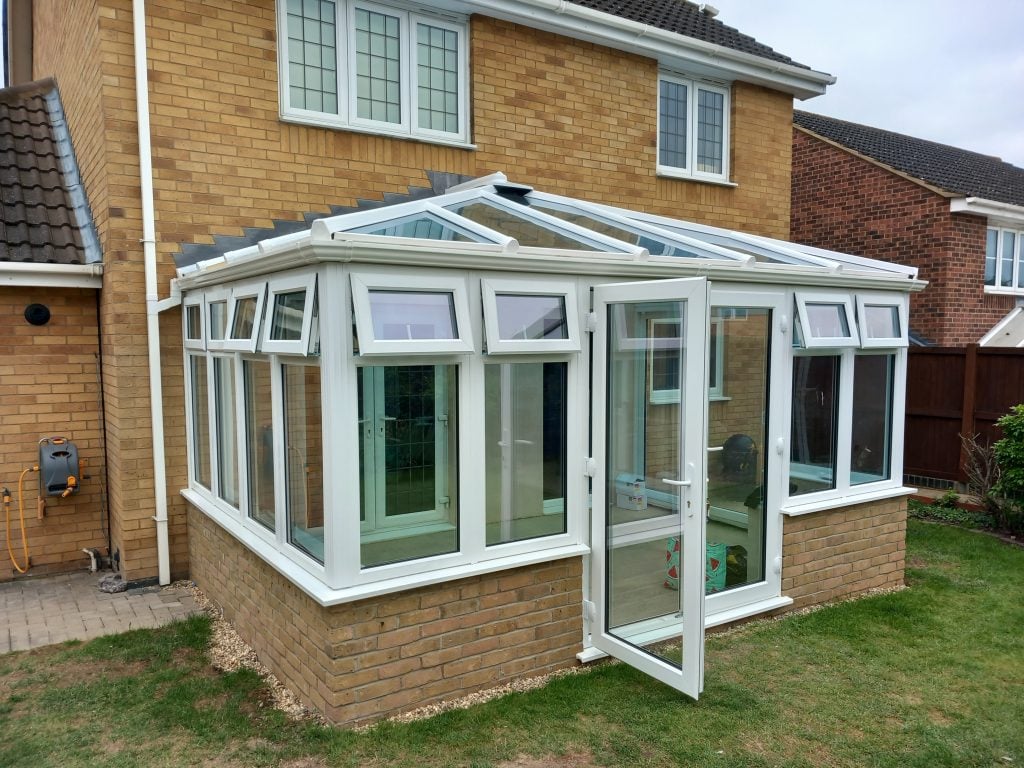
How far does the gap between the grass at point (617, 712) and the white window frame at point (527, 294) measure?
197 centimetres

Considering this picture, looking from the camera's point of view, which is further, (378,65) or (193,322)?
(378,65)

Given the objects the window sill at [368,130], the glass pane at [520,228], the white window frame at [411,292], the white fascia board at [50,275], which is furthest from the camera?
the window sill at [368,130]

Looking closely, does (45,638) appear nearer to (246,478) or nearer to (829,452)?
(246,478)

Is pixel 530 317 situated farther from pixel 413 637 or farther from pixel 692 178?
pixel 692 178

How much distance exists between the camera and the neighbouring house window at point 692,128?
883cm

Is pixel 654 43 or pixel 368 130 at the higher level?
pixel 654 43

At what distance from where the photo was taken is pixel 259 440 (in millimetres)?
4863

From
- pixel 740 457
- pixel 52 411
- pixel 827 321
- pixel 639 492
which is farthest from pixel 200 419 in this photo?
pixel 827 321

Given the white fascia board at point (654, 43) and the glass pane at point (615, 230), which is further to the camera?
the white fascia board at point (654, 43)

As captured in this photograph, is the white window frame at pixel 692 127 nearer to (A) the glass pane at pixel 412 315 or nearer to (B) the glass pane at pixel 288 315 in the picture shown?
(A) the glass pane at pixel 412 315

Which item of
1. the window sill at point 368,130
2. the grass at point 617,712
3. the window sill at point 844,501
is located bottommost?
the grass at point 617,712

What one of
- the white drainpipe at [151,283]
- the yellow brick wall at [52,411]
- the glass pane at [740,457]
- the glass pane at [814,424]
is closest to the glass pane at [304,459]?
the white drainpipe at [151,283]

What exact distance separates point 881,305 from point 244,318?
187 inches

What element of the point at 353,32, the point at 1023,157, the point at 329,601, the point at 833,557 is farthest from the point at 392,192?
the point at 1023,157
